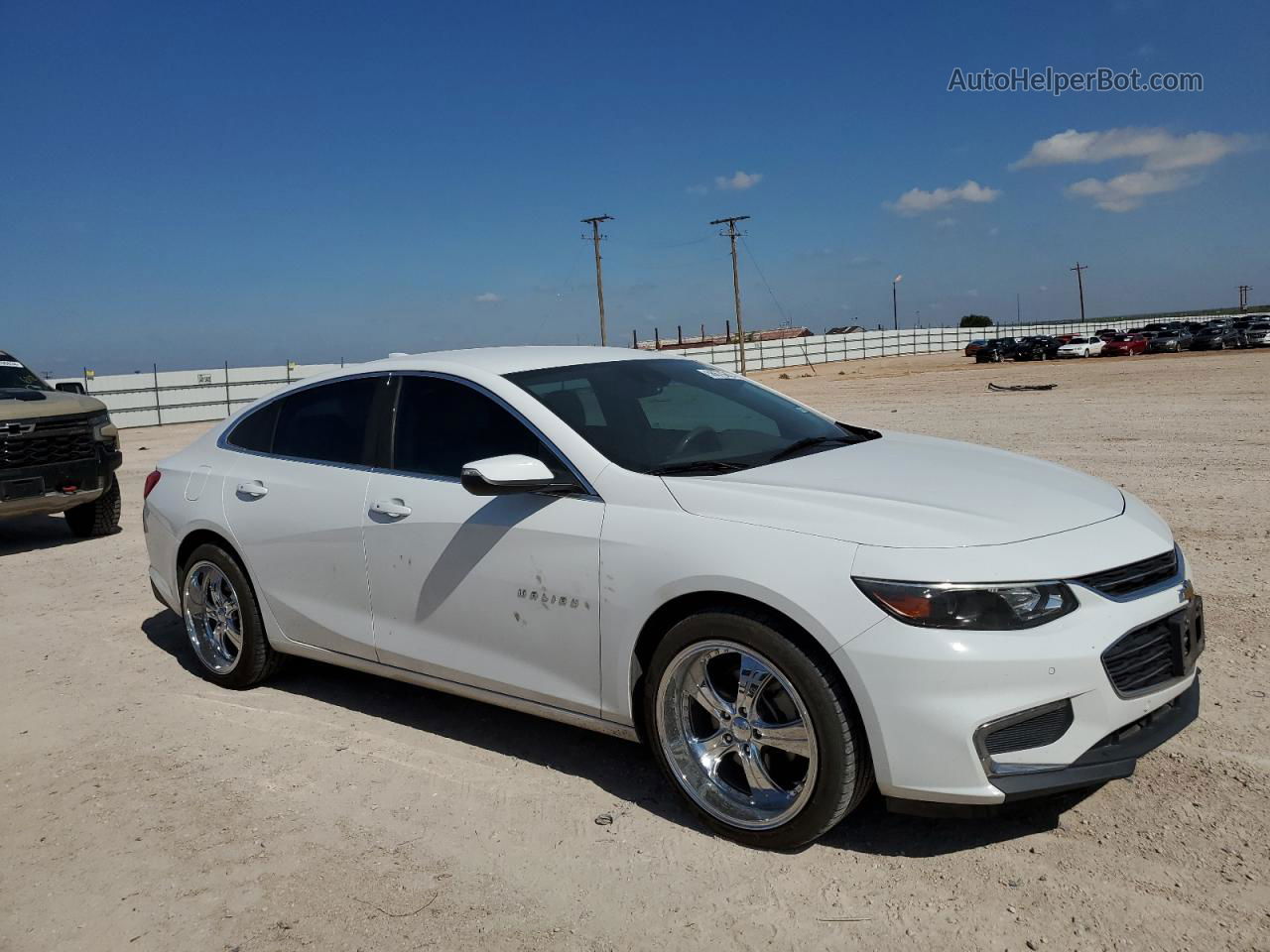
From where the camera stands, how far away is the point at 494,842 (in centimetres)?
356

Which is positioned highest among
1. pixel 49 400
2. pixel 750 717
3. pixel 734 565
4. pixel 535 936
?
pixel 49 400

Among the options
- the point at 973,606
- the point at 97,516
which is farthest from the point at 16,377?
the point at 973,606

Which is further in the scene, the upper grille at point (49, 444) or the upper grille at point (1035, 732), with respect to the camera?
the upper grille at point (49, 444)

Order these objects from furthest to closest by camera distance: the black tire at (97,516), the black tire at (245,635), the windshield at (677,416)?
the black tire at (97,516), the black tire at (245,635), the windshield at (677,416)

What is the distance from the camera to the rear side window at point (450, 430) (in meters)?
4.11

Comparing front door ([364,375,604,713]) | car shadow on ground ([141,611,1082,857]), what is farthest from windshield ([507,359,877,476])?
car shadow on ground ([141,611,1082,857])

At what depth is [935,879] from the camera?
10.3 feet

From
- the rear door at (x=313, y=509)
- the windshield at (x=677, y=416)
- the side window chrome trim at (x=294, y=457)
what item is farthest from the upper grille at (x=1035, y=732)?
the side window chrome trim at (x=294, y=457)

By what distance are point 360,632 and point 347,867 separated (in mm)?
1281

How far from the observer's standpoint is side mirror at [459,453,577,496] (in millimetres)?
3676

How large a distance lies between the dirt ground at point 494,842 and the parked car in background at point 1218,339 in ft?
167

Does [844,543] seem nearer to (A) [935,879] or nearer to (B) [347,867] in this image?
(A) [935,879]

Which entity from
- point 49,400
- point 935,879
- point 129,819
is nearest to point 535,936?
point 935,879

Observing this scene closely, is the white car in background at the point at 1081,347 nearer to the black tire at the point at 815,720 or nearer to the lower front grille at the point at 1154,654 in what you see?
the lower front grille at the point at 1154,654
